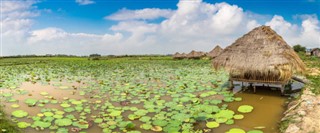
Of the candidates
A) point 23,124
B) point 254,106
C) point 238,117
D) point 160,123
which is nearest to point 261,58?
point 254,106

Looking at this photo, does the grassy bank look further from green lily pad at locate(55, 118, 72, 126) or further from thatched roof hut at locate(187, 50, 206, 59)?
thatched roof hut at locate(187, 50, 206, 59)

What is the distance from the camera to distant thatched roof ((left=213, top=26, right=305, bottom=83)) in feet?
32.0

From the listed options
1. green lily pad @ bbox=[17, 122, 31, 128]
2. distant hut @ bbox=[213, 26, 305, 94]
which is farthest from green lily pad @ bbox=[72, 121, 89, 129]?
distant hut @ bbox=[213, 26, 305, 94]

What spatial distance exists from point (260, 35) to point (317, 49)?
39717 mm

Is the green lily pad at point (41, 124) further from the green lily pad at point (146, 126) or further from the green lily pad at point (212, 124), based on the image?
the green lily pad at point (212, 124)

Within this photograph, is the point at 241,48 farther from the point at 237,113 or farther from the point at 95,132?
the point at 95,132

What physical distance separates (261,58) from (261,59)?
4 cm

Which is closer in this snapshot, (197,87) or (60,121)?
(60,121)

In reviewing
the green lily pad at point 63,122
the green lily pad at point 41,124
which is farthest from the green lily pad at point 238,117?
the green lily pad at point 41,124

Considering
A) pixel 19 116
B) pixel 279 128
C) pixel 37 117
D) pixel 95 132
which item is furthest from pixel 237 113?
pixel 19 116

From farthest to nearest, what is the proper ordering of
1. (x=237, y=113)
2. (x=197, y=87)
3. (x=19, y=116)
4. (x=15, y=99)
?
(x=197, y=87), (x=15, y=99), (x=237, y=113), (x=19, y=116)

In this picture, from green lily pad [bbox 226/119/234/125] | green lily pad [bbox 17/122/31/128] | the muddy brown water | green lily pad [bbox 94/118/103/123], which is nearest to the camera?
green lily pad [bbox 17/122/31/128]

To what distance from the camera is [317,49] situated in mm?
43906

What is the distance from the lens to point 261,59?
10.2 metres
